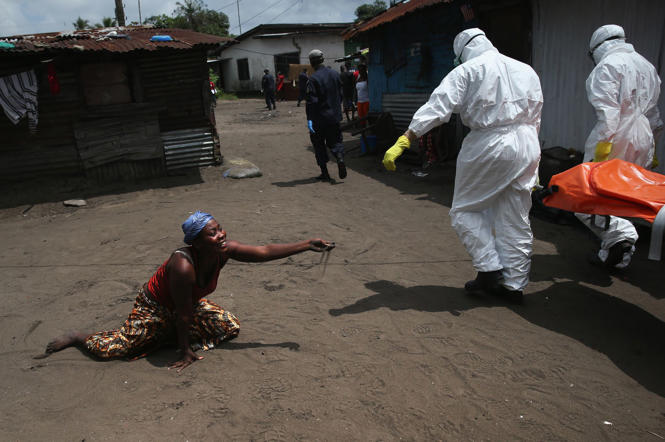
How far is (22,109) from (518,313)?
8.67 meters

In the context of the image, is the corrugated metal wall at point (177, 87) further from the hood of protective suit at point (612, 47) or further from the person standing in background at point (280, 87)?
the person standing in background at point (280, 87)

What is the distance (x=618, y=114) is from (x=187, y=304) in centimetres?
414

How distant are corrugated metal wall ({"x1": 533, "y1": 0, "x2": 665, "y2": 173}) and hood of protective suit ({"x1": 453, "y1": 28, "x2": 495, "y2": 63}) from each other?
3185 millimetres

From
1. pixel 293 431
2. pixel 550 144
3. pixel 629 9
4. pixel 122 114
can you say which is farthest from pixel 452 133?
pixel 293 431

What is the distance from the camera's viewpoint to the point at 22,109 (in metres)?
8.41

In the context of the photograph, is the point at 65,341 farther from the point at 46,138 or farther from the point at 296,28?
the point at 296,28

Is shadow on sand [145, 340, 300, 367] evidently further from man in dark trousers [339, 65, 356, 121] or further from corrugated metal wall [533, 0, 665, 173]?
man in dark trousers [339, 65, 356, 121]

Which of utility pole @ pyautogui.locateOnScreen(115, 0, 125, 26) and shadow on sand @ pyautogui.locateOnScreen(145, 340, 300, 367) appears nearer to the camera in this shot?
shadow on sand @ pyautogui.locateOnScreen(145, 340, 300, 367)

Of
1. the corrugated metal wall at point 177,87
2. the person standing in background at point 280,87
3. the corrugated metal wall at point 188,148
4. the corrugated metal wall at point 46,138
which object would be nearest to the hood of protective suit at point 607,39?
the corrugated metal wall at point 177,87

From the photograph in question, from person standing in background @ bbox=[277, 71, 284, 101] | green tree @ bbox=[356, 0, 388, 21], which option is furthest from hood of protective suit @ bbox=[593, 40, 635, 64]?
green tree @ bbox=[356, 0, 388, 21]

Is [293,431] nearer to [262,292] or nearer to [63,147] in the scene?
[262,292]

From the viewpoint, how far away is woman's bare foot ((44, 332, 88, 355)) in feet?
11.7

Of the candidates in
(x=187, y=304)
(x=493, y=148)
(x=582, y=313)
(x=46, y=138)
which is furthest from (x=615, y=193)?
(x=46, y=138)

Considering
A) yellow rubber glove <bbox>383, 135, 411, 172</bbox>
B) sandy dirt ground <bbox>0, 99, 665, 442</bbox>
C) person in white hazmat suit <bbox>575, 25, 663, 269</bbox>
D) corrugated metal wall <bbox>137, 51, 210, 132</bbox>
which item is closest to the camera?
sandy dirt ground <bbox>0, 99, 665, 442</bbox>
